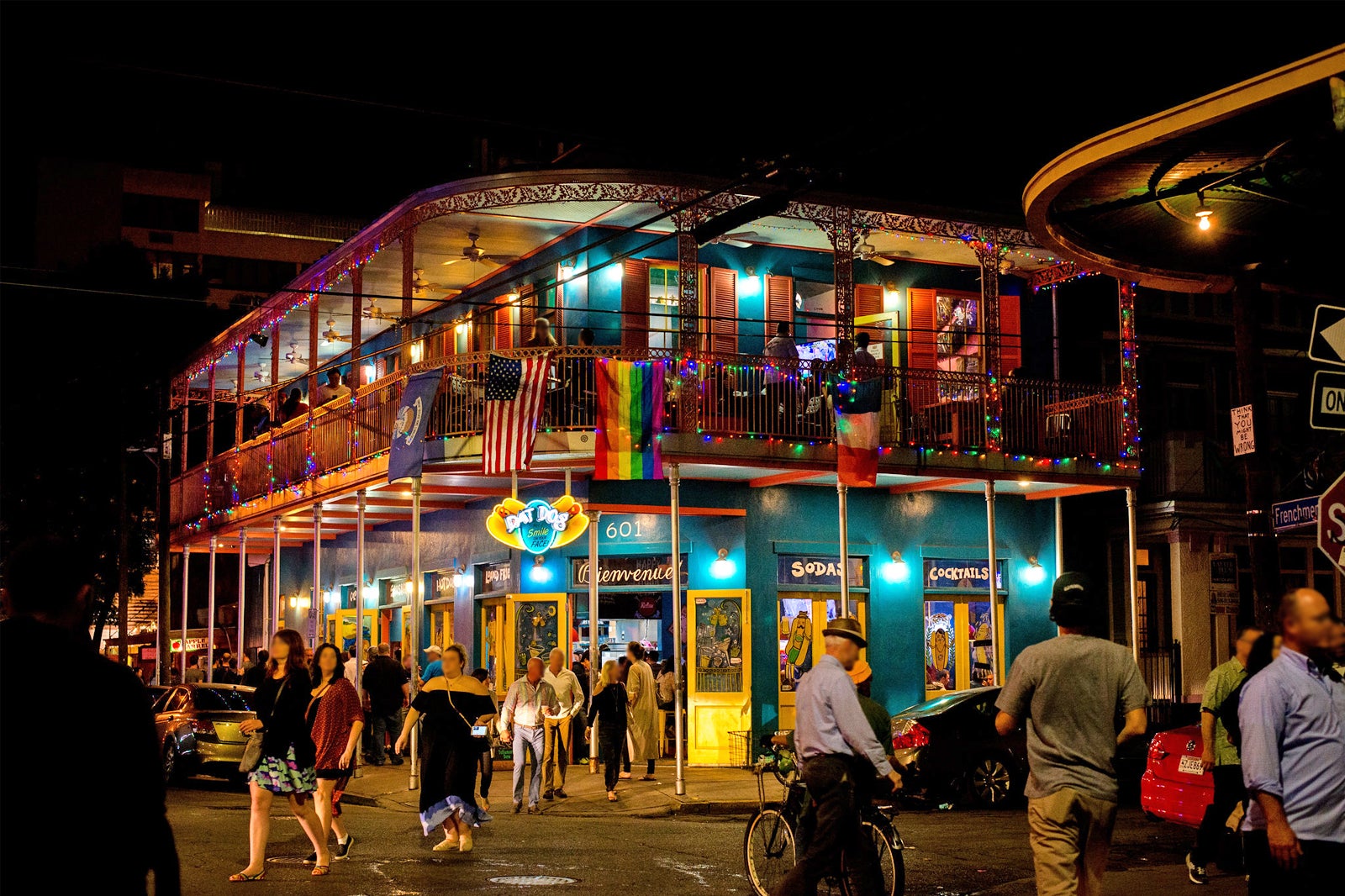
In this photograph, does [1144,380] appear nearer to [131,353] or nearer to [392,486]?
[392,486]

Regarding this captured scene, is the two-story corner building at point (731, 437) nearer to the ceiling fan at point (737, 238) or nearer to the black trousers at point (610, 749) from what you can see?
the ceiling fan at point (737, 238)

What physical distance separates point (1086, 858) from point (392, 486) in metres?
18.1

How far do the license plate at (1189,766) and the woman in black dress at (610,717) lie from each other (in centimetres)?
784

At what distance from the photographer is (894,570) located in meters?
24.8

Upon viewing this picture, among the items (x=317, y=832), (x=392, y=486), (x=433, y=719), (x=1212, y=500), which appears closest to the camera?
(x=317, y=832)

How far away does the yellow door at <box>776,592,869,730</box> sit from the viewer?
23531mm

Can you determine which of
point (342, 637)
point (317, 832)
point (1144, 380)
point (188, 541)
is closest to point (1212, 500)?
point (1144, 380)

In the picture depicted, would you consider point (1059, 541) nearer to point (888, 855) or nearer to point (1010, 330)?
point (1010, 330)

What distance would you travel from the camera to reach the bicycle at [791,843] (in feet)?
31.9

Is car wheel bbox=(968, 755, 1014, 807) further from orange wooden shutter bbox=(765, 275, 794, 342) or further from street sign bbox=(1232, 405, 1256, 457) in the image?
orange wooden shutter bbox=(765, 275, 794, 342)

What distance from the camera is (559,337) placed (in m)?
24.2

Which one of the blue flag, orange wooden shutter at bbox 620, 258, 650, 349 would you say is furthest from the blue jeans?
orange wooden shutter at bbox 620, 258, 650, 349

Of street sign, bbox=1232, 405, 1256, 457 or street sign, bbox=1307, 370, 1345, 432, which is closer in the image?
street sign, bbox=1307, 370, 1345, 432

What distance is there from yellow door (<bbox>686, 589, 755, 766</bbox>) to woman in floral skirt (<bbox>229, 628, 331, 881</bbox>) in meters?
11.5
